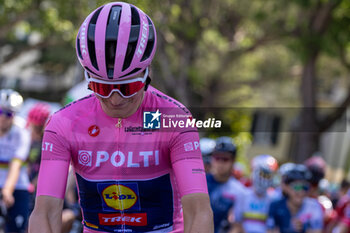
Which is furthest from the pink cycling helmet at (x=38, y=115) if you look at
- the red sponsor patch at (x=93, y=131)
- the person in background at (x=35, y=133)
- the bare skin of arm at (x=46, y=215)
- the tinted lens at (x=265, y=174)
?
the bare skin of arm at (x=46, y=215)

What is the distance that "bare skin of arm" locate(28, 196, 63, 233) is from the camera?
9.49 feet

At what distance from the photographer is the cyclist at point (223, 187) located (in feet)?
27.8

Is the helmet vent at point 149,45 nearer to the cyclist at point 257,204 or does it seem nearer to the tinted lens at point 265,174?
the cyclist at point 257,204

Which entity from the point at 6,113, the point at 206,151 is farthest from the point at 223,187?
the point at 6,113

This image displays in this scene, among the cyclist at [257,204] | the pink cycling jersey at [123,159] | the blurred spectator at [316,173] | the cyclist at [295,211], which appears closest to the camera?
the pink cycling jersey at [123,159]

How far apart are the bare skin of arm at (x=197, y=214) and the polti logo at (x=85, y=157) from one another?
0.57 metres

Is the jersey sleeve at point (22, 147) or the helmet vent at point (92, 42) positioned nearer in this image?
the helmet vent at point (92, 42)

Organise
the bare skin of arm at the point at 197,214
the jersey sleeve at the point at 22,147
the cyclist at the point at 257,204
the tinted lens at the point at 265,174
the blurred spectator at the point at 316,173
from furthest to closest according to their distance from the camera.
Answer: the blurred spectator at the point at 316,173 → the tinted lens at the point at 265,174 → the cyclist at the point at 257,204 → the jersey sleeve at the point at 22,147 → the bare skin of arm at the point at 197,214

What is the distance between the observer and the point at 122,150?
315 cm

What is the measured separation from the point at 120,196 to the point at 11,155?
17.9 feet

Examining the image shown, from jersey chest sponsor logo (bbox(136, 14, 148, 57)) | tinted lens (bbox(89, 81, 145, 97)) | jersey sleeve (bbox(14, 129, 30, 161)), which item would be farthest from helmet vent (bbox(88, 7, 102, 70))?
jersey sleeve (bbox(14, 129, 30, 161))

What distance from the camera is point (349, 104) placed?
20.2 m

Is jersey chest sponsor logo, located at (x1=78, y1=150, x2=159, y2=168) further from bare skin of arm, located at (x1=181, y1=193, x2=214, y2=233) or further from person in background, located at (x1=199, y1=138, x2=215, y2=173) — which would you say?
person in background, located at (x1=199, y1=138, x2=215, y2=173)

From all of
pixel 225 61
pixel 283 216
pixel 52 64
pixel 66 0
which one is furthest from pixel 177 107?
pixel 52 64
